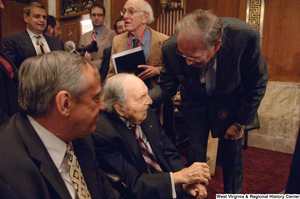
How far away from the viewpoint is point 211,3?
438 cm

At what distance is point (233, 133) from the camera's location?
174 centimetres

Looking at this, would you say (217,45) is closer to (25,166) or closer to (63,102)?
(63,102)

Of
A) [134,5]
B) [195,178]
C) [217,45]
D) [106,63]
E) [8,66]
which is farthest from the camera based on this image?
[106,63]

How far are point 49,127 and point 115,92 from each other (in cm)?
66

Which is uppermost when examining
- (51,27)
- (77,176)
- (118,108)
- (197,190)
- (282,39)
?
(51,27)

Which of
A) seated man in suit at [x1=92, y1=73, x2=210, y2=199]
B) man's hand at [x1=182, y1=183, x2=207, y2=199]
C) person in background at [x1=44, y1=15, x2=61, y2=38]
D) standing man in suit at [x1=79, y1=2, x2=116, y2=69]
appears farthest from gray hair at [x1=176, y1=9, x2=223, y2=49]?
person in background at [x1=44, y1=15, x2=61, y2=38]

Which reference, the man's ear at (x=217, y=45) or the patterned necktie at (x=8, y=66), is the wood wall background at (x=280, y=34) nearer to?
the man's ear at (x=217, y=45)

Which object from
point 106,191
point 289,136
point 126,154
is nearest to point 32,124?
point 106,191

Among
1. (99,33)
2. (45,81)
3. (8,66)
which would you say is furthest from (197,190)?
(99,33)

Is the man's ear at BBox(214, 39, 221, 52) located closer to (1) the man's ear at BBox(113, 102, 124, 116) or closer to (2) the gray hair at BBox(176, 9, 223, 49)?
(2) the gray hair at BBox(176, 9, 223, 49)

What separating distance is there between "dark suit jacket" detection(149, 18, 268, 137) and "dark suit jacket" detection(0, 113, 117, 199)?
111cm

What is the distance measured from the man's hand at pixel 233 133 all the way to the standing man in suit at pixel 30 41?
87.4 inches

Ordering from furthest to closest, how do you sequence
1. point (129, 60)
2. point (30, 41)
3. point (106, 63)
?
point (106, 63) < point (30, 41) < point (129, 60)

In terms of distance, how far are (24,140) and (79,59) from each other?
0.36m
